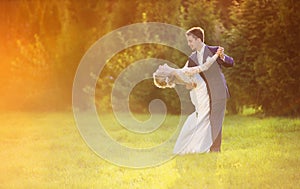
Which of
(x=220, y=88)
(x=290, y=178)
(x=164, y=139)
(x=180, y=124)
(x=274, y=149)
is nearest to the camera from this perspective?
(x=290, y=178)

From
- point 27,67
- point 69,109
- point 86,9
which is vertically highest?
point 86,9

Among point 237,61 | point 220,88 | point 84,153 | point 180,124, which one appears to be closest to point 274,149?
point 220,88

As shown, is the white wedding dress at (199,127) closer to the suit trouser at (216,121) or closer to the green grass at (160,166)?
the suit trouser at (216,121)

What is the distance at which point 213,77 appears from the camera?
10.1 metres

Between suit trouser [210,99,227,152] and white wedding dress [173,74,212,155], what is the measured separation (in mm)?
94

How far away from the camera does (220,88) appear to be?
32.9 ft

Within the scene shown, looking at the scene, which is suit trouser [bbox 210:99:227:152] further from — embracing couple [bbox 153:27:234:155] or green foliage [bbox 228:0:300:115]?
green foliage [bbox 228:0:300:115]

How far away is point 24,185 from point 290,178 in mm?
3609

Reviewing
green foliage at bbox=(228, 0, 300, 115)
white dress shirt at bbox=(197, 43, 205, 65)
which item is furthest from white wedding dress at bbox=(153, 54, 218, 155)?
green foliage at bbox=(228, 0, 300, 115)

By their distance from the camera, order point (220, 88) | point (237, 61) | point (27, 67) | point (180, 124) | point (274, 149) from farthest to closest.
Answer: point (27, 67)
point (237, 61)
point (180, 124)
point (274, 149)
point (220, 88)

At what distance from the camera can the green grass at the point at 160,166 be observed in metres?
8.27

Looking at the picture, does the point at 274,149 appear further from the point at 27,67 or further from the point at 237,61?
the point at 27,67

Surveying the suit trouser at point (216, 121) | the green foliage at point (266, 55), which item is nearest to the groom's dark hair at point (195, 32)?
the suit trouser at point (216, 121)

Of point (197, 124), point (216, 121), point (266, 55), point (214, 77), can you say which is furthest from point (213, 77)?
point (266, 55)
